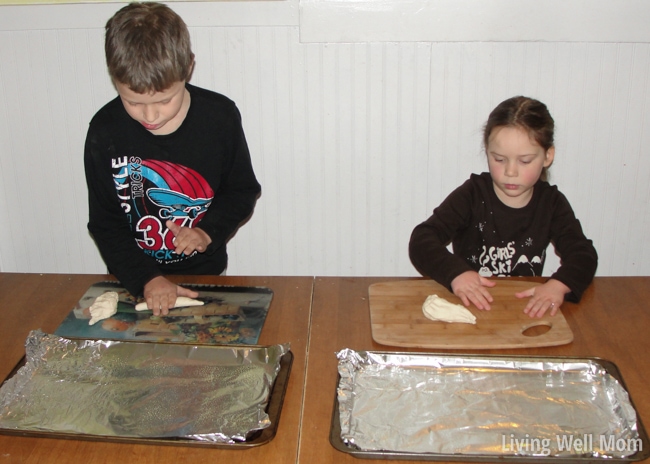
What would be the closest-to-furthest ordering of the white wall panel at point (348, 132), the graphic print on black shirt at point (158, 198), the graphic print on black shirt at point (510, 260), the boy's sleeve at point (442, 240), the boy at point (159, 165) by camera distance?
1. the boy at point (159, 165)
2. the boy's sleeve at point (442, 240)
3. the graphic print on black shirt at point (158, 198)
4. the graphic print on black shirt at point (510, 260)
5. the white wall panel at point (348, 132)

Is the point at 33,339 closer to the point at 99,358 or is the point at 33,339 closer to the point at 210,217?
the point at 99,358

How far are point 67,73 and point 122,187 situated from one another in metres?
0.70

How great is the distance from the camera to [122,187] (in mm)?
1563

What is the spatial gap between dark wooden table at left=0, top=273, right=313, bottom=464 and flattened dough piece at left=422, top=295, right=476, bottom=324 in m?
0.24

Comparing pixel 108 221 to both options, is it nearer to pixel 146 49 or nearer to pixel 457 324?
pixel 146 49

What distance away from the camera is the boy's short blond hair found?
1.31 metres

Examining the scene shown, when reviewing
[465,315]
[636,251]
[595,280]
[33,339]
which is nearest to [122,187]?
[33,339]

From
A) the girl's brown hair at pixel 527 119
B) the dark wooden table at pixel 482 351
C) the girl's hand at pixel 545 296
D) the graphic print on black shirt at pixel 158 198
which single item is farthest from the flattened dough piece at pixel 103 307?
the girl's brown hair at pixel 527 119

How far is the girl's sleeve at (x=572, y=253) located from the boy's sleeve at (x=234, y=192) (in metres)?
0.75

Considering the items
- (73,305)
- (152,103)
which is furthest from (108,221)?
(152,103)

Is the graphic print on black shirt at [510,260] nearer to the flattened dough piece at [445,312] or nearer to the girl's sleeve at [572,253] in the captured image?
the girl's sleeve at [572,253]

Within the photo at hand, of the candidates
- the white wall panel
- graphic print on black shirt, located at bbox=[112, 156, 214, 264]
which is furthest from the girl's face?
graphic print on black shirt, located at bbox=[112, 156, 214, 264]

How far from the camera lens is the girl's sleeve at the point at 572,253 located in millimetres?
1419

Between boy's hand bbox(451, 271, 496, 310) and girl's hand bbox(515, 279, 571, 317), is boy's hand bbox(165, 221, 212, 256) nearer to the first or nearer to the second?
boy's hand bbox(451, 271, 496, 310)
